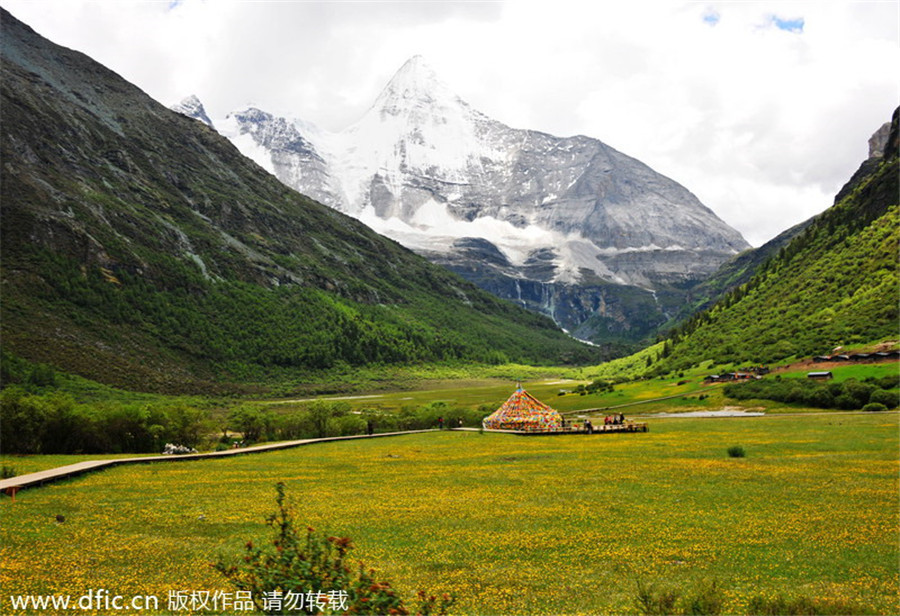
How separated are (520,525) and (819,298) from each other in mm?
133466

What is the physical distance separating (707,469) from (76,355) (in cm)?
13239

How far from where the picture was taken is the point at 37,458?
40.0 meters

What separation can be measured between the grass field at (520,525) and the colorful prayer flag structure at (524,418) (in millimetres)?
29483

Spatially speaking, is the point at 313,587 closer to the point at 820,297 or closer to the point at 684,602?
the point at 684,602

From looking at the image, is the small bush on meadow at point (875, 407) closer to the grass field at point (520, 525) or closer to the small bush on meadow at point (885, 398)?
the small bush on meadow at point (885, 398)

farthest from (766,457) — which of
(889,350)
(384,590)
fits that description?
(889,350)

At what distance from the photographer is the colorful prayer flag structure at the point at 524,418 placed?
6822 centimetres

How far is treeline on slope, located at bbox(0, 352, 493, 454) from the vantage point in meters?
43.7

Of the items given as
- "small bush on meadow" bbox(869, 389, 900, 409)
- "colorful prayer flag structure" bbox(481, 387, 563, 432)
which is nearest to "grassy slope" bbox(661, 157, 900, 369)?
"small bush on meadow" bbox(869, 389, 900, 409)

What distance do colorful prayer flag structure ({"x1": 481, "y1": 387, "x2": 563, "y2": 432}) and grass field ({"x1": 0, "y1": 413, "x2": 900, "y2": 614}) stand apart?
2948cm

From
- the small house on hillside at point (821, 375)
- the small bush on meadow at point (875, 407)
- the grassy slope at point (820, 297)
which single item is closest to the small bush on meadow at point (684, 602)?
the small bush on meadow at point (875, 407)

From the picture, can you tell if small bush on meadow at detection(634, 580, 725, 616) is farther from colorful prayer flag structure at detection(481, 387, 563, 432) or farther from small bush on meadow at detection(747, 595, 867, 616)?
colorful prayer flag structure at detection(481, 387, 563, 432)

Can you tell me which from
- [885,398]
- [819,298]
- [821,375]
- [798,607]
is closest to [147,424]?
[798,607]

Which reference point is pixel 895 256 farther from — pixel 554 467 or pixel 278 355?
pixel 278 355
